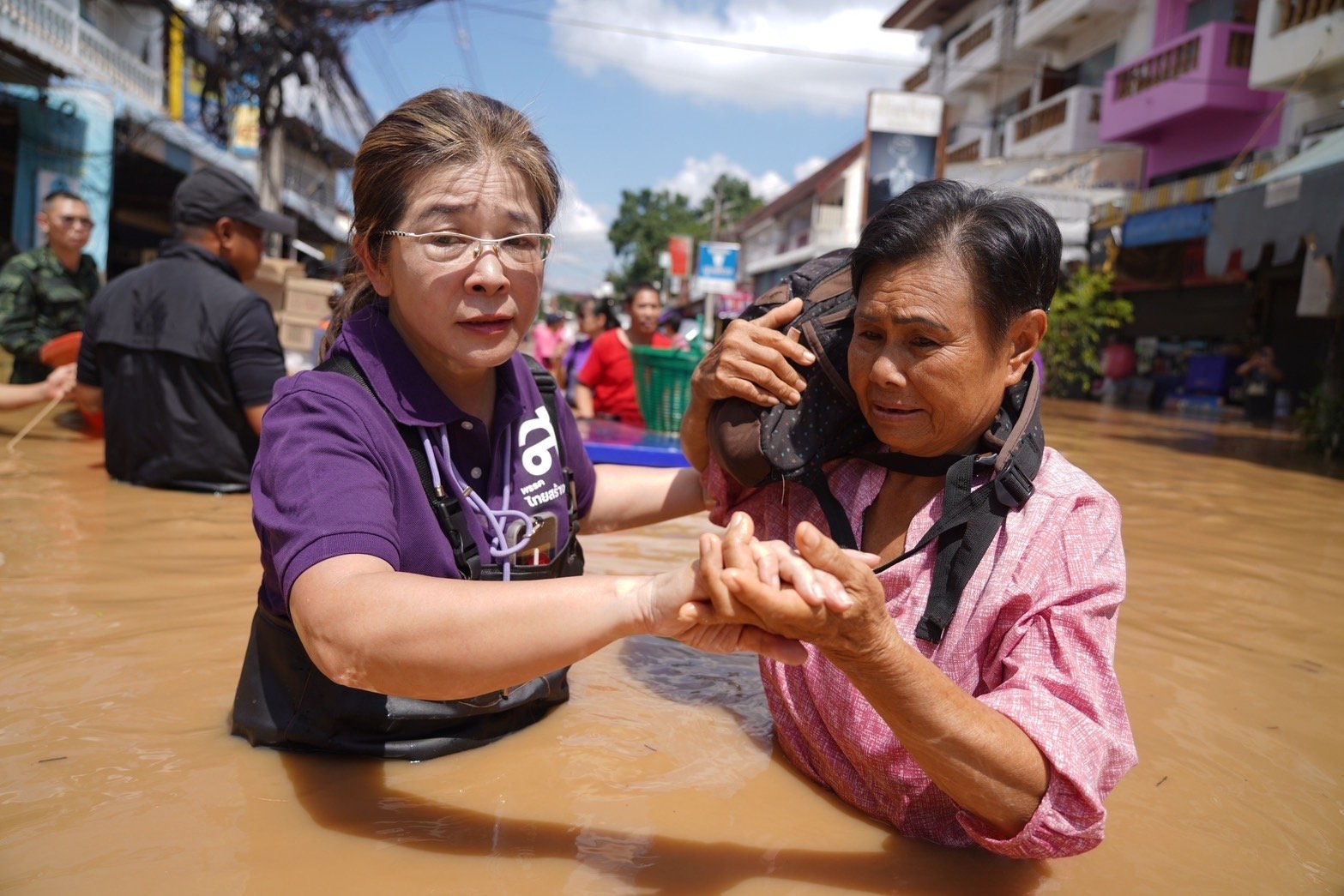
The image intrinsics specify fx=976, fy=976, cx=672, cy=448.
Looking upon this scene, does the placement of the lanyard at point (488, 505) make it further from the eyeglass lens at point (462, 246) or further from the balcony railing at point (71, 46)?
the balcony railing at point (71, 46)

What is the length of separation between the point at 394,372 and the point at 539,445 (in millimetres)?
428

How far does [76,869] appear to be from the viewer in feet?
5.18

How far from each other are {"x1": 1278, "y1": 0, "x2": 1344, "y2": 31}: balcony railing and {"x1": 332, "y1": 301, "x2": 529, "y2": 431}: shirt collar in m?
15.9

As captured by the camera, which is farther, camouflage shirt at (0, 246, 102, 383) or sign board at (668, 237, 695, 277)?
sign board at (668, 237, 695, 277)

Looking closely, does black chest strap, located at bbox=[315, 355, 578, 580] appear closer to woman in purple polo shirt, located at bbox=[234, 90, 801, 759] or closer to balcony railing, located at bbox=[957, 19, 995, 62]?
woman in purple polo shirt, located at bbox=[234, 90, 801, 759]

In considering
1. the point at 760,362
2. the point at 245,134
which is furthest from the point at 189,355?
the point at 245,134

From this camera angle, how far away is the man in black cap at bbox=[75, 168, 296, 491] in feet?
15.4

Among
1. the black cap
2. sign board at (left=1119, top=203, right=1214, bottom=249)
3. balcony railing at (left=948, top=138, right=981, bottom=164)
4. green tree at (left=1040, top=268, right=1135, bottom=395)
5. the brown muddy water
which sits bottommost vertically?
the brown muddy water

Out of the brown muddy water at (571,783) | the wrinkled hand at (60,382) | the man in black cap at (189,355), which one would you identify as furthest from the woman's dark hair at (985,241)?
the wrinkled hand at (60,382)

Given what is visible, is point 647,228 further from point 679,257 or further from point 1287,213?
point 1287,213

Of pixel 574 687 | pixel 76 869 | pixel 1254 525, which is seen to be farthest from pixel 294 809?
pixel 1254 525

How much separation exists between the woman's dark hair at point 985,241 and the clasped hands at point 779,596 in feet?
2.10

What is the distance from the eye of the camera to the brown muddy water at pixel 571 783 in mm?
1688

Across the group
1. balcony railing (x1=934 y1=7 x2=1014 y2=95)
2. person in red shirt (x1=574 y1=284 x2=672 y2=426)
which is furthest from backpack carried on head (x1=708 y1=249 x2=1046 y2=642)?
balcony railing (x1=934 y1=7 x2=1014 y2=95)
